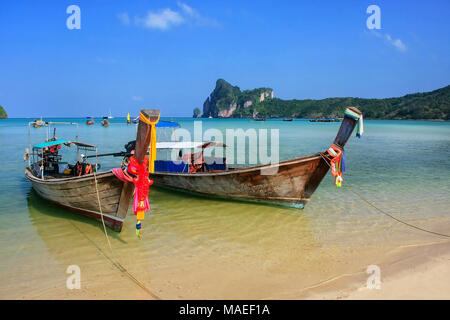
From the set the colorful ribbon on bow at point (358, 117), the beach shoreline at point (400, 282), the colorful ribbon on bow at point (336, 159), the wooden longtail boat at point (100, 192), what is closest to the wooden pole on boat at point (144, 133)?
the wooden longtail boat at point (100, 192)

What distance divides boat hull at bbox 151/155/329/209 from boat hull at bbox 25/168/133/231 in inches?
136

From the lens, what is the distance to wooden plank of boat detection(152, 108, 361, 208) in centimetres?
824

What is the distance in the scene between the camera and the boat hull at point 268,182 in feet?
27.5

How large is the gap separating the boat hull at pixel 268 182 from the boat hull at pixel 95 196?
3.44 meters

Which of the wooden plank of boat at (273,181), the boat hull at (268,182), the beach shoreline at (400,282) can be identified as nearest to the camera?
the beach shoreline at (400,282)

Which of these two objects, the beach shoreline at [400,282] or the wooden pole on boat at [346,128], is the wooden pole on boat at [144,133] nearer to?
the beach shoreline at [400,282]

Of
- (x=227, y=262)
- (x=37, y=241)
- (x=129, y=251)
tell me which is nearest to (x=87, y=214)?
(x=37, y=241)

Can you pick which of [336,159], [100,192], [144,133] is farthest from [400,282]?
[100,192]

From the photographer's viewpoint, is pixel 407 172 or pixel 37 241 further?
pixel 407 172

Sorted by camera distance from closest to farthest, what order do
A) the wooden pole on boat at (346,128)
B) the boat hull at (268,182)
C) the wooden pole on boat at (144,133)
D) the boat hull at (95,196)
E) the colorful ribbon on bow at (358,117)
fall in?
the wooden pole on boat at (144,133)
the boat hull at (95,196)
the colorful ribbon on bow at (358,117)
the wooden pole on boat at (346,128)
the boat hull at (268,182)

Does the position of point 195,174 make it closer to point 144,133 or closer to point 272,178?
point 272,178
